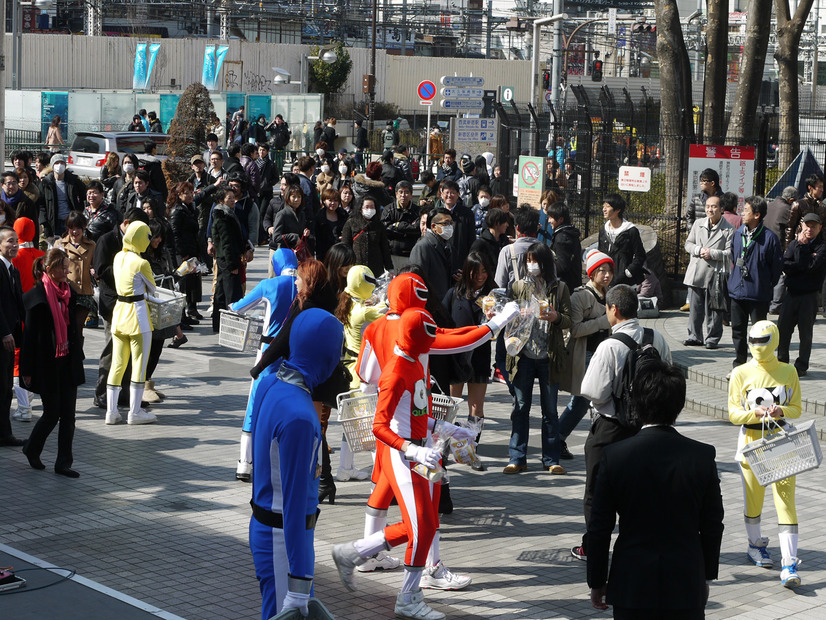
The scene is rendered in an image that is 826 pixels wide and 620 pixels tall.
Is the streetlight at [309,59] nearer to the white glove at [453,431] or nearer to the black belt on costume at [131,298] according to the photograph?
the black belt on costume at [131,298]

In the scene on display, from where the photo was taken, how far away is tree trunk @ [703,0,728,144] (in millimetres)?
20719

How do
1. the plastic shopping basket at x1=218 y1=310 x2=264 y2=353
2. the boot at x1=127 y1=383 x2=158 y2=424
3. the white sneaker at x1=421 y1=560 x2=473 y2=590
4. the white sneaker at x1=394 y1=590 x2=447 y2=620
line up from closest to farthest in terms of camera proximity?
1. the white sneaker at x1=394 y1=590 x2=447 y2=620
2. the white sneaker at x1=421 y1=560 x2=473 y2=590
3. the plastic shopping basket at x1=218 y1=310 x2=264 y2=353
4. the boot at x1=127 y1=383 x2=158 y2=424

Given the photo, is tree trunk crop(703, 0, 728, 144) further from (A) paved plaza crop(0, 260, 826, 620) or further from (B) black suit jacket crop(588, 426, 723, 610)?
(B) black suit jacket crop(588, 426, 723, 610)

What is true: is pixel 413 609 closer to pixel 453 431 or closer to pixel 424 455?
pixel 424 455

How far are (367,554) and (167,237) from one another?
25.8ft

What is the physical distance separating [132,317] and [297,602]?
619cm

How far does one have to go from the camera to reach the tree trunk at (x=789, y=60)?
23438 mm

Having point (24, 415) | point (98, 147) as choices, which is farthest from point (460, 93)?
point (24, 415)

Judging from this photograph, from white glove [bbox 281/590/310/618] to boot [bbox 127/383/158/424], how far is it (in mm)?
6135

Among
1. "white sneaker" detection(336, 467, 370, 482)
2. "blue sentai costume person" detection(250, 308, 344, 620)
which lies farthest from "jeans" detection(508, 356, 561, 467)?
"blue sentai costume person" detection(250, 308, 344, 620)

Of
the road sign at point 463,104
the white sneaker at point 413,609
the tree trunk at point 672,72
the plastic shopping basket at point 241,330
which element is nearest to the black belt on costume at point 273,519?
the white sneaker at point 413,609

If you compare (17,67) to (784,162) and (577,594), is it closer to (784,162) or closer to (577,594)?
(784,162)

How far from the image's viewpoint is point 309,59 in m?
66.1

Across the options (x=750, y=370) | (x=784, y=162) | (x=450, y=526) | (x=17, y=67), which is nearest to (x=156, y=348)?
(x=450, y=526)
